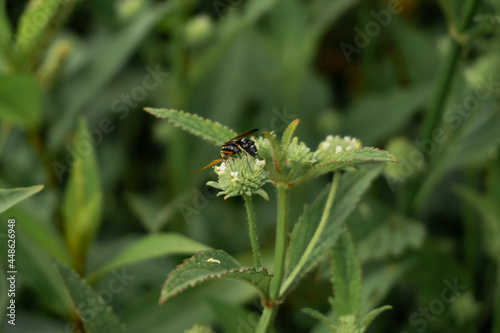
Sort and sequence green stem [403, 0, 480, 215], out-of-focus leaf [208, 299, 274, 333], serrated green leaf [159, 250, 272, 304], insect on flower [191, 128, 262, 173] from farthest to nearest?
green stem [403, 0, 480, 215], out-of-focus leaf [208, 299, 274, 333], insect on flower [191, 128, 262, 173], serrated green leaf [159, 250, 272, 304]

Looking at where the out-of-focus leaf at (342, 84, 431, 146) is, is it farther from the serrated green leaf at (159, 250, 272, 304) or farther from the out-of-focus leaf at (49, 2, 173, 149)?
the serrated green leaf at (159, 250, 272, 304)

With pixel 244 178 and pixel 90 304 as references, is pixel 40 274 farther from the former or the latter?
pixel 244 178

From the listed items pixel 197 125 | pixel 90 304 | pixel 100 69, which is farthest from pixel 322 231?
pixel 100 69

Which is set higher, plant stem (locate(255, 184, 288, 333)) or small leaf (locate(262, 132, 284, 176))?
small leaf (locate(262, 132, 284, 176))

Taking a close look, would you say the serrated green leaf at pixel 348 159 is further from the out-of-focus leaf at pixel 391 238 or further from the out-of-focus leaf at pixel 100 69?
the out-of-focus leaf at pixel 100 69

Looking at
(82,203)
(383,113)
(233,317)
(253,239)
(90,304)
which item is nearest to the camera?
(253,239)

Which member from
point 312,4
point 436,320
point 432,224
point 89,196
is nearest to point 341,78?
point 312,4

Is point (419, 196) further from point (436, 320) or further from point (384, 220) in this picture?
point (436, 320)

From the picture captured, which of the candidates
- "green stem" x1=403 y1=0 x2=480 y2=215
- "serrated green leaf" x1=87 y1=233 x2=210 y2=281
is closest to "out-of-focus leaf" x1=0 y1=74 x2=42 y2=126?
"serrated green leaf" x1=87 y1=233 x2=210 y2=281
